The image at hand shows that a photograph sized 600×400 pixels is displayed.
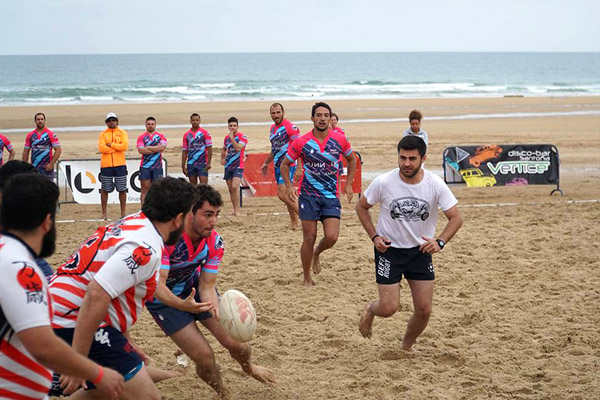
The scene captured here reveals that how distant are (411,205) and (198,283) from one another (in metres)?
1.92

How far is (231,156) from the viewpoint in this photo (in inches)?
511

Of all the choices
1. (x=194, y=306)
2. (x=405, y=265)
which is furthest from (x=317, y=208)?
(x=194, y=306)

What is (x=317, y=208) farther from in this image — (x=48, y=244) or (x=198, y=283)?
(x=48, y=244)

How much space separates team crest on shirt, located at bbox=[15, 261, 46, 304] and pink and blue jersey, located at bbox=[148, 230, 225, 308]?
1.90 metres

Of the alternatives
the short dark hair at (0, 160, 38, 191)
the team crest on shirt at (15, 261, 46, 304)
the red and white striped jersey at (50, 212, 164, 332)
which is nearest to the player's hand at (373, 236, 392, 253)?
the red and white striped jersey at (50, 212, 164, 332)

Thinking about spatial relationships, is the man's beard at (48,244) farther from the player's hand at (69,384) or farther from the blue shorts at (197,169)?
the blue shorts at (197,169)

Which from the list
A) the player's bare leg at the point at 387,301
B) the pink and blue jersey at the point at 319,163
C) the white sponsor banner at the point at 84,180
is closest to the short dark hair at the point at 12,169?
the player's bare leg at the point at 387,301

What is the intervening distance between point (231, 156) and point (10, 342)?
399 inches

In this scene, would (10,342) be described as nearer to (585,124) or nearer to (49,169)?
(49,169)

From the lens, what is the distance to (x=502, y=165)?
13820 millimetres

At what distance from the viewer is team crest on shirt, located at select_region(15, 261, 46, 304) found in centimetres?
283

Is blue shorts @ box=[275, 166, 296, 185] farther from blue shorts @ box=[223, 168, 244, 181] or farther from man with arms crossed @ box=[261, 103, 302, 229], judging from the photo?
blue shorts @ box=[223, 168, 244, 181]

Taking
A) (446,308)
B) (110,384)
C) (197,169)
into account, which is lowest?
(446,308)

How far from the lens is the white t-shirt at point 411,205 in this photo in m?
5.91
